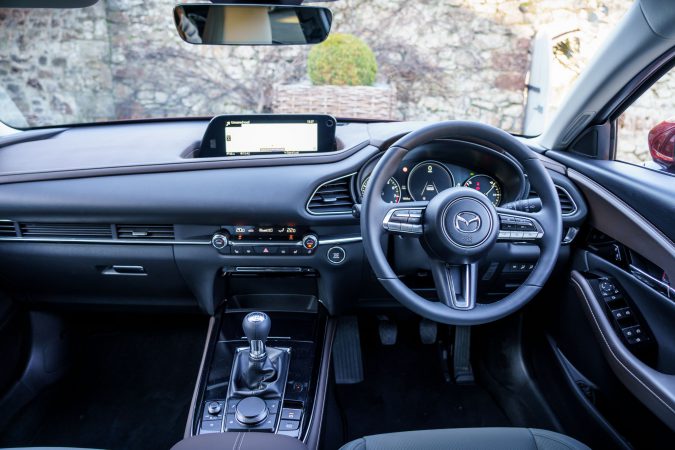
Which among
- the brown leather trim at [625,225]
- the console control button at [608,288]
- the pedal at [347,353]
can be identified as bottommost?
the pedal at [347,353]

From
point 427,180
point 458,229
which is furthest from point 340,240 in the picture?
point 458,229

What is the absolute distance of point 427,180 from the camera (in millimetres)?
1940

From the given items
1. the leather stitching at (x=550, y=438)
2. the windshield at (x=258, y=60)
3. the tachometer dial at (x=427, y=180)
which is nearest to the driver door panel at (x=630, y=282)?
the leather stitching at (x=550, y=438)

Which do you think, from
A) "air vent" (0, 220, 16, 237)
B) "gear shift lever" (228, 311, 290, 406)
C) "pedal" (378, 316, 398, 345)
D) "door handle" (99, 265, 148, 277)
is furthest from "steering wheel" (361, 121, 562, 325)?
"air vent" (0, 220, 16, 237)

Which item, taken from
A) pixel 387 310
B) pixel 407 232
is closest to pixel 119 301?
pixel 387 310

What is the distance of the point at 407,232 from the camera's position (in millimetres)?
1550

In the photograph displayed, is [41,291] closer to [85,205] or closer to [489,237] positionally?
[85,205]

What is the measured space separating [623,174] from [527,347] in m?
0.97

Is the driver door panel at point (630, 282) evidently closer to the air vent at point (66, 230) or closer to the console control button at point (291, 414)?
the console control button at point (291, 414)

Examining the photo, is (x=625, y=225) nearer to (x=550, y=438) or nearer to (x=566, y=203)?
(x=566, y=203)

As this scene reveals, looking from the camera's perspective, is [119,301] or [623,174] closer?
[623,174]

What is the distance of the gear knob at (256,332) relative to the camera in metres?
1.88

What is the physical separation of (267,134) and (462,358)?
1.49 m

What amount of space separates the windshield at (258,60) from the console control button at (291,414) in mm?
6089
